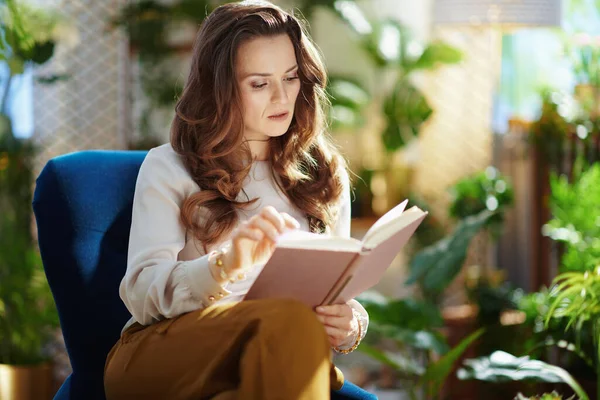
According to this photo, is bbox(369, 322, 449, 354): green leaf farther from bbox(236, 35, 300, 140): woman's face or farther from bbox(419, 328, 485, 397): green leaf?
bbox(236, 35, 300, 140): woman's face

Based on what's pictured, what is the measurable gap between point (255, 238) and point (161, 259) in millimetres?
279

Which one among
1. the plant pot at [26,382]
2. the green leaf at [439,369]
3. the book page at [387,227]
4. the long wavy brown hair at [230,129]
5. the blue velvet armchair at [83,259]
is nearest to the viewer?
the book page at [387,227]

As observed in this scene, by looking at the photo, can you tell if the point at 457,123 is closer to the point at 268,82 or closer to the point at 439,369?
the point at 439,369

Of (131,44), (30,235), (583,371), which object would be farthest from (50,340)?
(583,371)

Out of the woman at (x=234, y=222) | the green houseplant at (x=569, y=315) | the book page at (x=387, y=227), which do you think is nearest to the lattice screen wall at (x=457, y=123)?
the green houseplant at (x=569, y=315)

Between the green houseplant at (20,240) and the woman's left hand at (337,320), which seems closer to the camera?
the woman's left hand at (337,320)

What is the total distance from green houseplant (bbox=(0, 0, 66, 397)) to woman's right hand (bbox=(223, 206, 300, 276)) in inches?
92.0

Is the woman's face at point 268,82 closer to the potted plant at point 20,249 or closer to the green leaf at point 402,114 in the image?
the potted plant at point 20,249

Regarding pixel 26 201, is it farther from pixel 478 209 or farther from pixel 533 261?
pixel 533 261

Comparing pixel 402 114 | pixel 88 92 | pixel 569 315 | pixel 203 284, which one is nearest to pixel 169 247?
pixel 203 284

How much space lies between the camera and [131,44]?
15.3 feet

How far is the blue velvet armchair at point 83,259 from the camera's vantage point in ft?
6.39

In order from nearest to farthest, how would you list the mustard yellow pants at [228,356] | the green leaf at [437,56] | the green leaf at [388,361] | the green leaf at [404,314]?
the mustard yellow pants at [228,356]
the green leaf at [388,361]
the green leaf at [404,314]
the green leaf at [437,56]

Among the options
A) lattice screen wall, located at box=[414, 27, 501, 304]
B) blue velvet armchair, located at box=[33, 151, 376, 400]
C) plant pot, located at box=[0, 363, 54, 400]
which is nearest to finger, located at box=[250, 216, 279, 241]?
blue velvet armchair, located at box=[33, 151, 376, 400]
